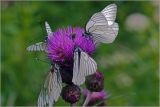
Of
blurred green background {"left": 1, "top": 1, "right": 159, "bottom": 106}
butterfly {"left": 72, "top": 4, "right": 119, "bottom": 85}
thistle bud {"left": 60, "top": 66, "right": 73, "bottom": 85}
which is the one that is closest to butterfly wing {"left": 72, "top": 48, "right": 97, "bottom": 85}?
butterfly {"left": 72, "top": 4, "right": 119, "bottom": 85}

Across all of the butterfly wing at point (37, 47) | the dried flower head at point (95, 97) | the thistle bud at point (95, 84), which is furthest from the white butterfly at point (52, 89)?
the dried flower head at point (95, 97)

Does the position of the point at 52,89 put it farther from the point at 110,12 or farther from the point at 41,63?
the point at 41,63

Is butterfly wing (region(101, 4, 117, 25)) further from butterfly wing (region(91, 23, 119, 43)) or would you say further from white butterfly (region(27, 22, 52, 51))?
white butterfly (region(27, 22, 52, 51))

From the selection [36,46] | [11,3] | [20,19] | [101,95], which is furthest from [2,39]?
[36,46]

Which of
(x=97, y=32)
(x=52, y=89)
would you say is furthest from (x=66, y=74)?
(x=97, y=32)

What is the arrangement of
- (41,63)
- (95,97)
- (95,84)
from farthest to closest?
(41,63) < (95,97) < (95,84)

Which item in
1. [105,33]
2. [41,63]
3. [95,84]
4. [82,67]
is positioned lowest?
[41,63]
